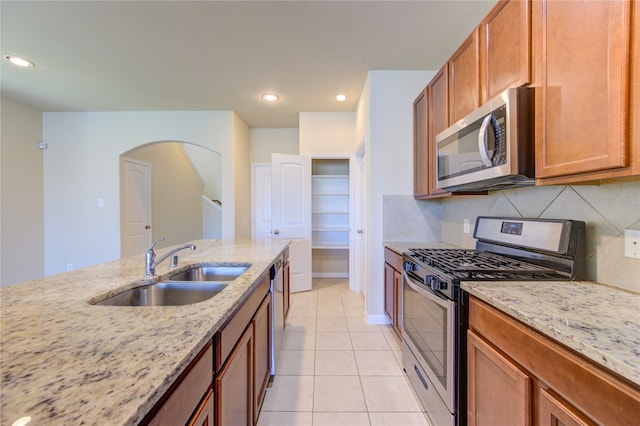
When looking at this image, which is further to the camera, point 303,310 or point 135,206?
point 135,206

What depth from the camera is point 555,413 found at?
0.73 meters

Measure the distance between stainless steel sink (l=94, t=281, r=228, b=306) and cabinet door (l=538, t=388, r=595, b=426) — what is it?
1250 millimetres

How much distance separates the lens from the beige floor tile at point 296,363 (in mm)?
1931

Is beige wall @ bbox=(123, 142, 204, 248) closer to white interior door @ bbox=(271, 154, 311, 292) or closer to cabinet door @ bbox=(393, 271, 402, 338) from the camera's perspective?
white interior door @ bbox=(271, 154, 311, 292)

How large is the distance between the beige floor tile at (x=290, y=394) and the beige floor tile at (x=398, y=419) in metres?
0.39

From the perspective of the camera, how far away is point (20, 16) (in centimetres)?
194

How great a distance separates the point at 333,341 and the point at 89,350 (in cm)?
207

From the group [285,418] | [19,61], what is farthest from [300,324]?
[19,61]

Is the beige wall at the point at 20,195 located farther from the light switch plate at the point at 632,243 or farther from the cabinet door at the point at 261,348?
the light switch plate at the point at 632,243

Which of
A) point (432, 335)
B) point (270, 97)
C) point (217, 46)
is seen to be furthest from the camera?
point (270, 97)

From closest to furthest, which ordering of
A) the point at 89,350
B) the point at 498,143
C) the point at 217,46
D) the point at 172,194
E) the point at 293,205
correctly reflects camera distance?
the point at 89,350
the point at 498,143
the point at 217,46
the point at 293,205
the point at 172,194

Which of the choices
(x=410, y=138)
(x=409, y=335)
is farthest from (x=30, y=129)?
(x=409, y=335)

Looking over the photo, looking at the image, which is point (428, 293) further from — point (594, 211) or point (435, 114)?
point (435, 114)

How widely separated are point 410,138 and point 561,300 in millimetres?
2045
